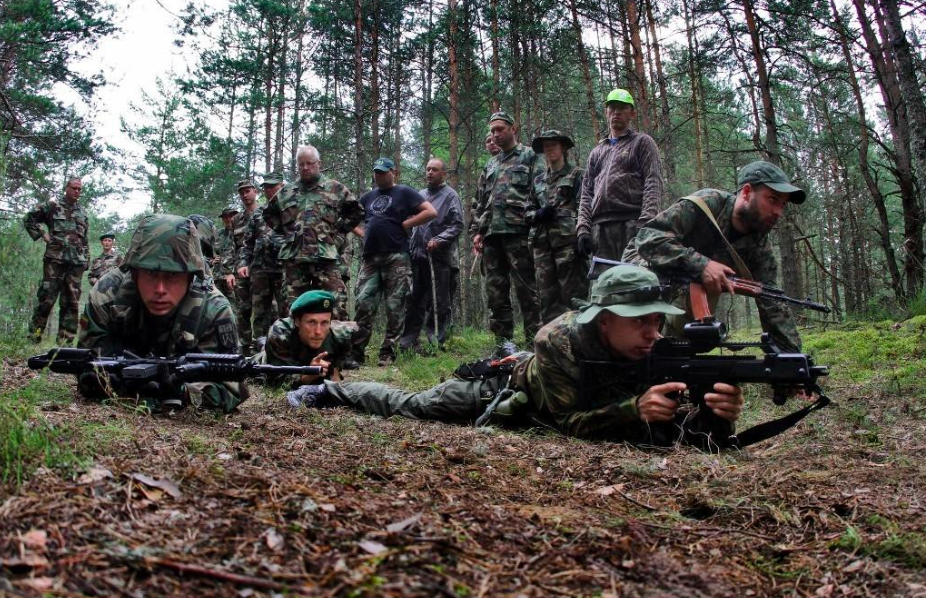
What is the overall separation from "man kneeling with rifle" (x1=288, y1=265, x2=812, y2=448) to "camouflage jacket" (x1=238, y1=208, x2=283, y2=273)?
16.7ft

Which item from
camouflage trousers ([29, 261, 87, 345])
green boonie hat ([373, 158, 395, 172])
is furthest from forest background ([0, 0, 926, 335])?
green boonie hat ([373, 158, 395, 172])

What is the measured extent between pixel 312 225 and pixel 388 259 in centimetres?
113

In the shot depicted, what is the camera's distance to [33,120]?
14906 millimetres

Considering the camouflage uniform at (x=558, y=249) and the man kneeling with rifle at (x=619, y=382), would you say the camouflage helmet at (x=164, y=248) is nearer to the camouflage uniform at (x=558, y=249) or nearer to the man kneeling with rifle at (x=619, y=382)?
the man kneeling with rifle at (x=619, y=382)

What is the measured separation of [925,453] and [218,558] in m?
3.50

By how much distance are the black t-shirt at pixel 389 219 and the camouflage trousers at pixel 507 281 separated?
1109 mm

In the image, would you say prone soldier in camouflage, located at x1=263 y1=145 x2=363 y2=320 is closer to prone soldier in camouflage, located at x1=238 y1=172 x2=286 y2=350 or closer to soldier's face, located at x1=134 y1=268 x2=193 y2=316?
prone soldier in camouflage, located at x1=238 y1=172 x2=286 y2=350

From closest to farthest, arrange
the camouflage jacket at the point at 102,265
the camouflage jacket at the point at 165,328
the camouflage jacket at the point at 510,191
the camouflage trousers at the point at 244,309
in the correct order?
the camouflage jacket at the point at 165,328, the camouflage jacket at the point at 510,191, the camouflage trousers at the point at 244,309, the camouflage jacket at the point at 102,265

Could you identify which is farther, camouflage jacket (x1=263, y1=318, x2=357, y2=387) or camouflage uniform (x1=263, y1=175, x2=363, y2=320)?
camouflage uniform (x1=263, y1=175, x2=363, y2=320)

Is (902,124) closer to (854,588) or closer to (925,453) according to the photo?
(925,453)

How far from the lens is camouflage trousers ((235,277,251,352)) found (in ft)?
31.7

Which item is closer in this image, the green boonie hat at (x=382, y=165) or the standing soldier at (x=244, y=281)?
the green boonie hat at (x=382, y=165)

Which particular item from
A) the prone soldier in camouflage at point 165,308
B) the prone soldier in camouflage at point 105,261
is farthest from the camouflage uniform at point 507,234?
the prone soldier in camouflage at point 105,261

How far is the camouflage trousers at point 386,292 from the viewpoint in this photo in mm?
7922
